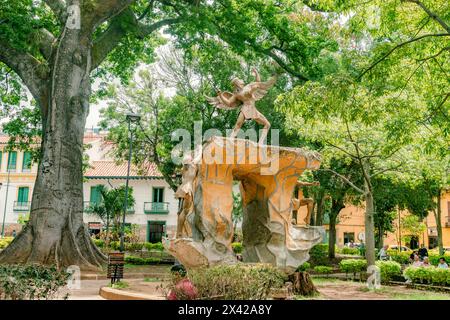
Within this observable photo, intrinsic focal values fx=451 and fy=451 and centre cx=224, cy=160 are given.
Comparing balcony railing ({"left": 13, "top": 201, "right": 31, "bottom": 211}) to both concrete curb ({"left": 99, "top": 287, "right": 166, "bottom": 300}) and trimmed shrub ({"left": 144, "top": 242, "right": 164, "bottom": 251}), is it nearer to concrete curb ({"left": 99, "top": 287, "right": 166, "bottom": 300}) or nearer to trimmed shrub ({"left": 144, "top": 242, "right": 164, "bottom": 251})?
trimmed shrub ({"left": 144, "top": 242, "right": 164, "bottom": 251})

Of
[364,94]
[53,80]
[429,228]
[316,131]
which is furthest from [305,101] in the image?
[429,228]

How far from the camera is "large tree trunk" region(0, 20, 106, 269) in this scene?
15.2m

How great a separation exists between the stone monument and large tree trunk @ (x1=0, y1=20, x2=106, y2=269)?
5.81 metres

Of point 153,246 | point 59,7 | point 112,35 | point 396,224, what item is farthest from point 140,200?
point 59,7

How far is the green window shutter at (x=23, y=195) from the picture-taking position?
47.8 meters

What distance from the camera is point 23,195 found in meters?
48.1

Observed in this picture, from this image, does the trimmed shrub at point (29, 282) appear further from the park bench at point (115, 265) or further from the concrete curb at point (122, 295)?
the park bench at point (115, 265)

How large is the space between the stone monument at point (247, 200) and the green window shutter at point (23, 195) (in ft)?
134

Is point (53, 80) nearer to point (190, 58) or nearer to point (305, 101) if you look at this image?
point (190, 58)

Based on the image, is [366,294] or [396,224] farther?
[396,224]

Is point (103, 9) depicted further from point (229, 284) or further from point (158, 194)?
point (158, 194)

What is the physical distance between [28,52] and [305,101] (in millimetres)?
12630

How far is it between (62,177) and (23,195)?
35.7m

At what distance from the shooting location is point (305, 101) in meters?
10.6
